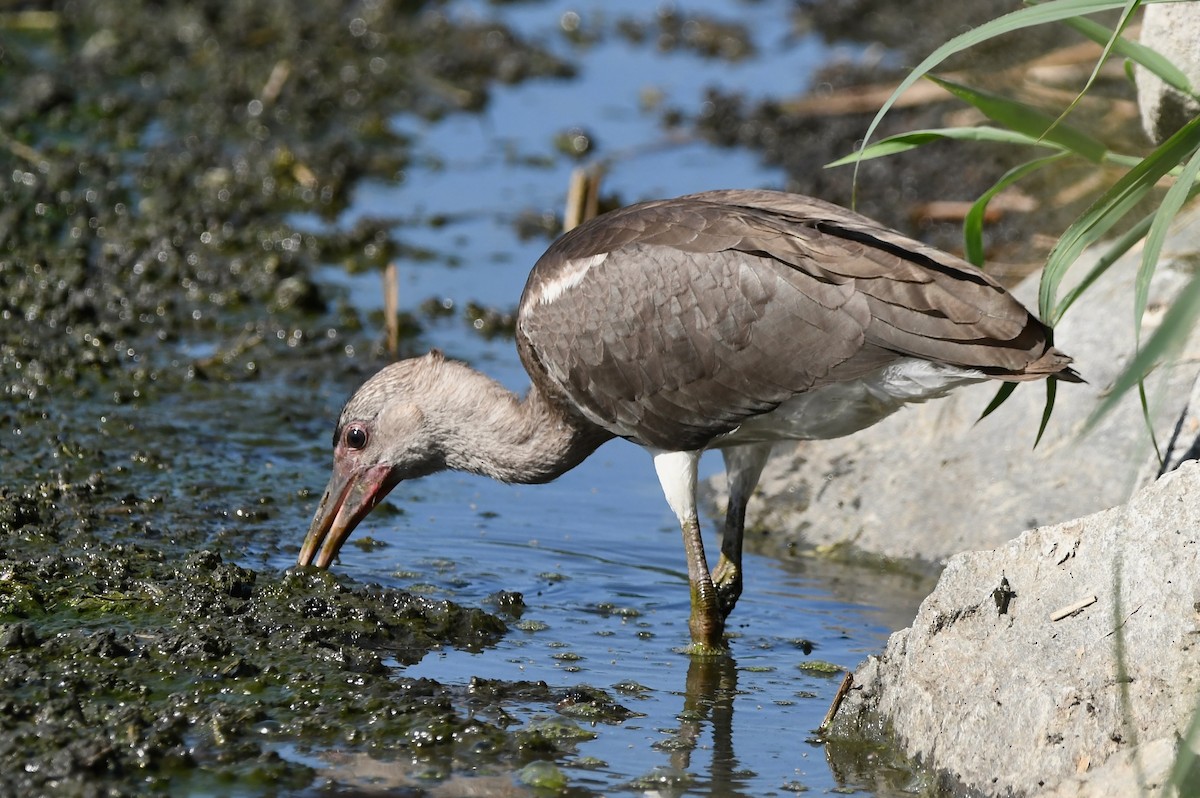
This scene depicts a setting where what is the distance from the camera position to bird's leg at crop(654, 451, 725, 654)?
580 centimetres

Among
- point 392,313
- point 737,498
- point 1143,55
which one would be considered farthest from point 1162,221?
point 392,313

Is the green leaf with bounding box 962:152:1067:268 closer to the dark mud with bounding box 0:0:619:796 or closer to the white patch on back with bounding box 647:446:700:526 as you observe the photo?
the white patch on back with bounding box 647:446:700:526

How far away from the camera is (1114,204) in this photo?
16.0 feet

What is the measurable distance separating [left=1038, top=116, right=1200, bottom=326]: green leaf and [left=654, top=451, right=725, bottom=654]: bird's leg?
4.53 ft

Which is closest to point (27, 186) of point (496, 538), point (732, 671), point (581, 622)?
point (496, 538)

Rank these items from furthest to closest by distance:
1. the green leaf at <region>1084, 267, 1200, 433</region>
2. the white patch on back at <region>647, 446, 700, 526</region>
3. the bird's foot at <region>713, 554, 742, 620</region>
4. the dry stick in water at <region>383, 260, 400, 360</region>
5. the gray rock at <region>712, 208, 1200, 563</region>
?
the dry stick in water at <region>383, 260, 400, 360</region>
the gray rock at <region>712, 208, 1200, 563</region>
the bird's foot at <region>713, 554, 742, 620</region>
the white patch on back at <region>647, 446, 700, 526</region>
the green leaf at <region>1084, 267, 1200, 433</region>

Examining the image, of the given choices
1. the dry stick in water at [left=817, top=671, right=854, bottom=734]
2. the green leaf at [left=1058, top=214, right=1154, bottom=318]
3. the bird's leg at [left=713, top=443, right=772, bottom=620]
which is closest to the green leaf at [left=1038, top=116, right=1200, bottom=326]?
the green leaf at [left=1058, top=214, right=1154, bottom=318]

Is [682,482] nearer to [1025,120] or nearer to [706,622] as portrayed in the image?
[706,622]

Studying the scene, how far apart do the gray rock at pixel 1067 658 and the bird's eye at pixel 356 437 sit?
230 cm

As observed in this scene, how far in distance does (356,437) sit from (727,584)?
1426 mm

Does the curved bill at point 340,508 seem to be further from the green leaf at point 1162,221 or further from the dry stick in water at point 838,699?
the green leaf at point 1162,221

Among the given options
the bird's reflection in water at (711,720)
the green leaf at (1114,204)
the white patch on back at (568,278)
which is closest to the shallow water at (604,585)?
the bird's reflection in water at (711,720)

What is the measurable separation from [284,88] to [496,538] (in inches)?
223

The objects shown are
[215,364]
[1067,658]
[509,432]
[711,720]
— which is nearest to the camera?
[1067,658]
